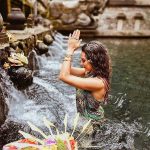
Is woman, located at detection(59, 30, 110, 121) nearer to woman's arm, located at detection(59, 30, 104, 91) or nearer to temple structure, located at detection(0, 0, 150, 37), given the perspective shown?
woman's arm, located at detection(59, 30, 104, 91)

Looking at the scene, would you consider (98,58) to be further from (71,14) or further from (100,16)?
(100,16)

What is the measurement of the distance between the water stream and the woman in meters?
0.42

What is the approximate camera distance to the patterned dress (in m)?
4.02

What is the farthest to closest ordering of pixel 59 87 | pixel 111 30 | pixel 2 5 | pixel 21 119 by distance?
pixel 111 30, pixel 2 5, pixel 59 87, pixel 21 119

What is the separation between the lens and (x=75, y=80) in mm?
3742

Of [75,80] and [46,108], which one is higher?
[75,80]

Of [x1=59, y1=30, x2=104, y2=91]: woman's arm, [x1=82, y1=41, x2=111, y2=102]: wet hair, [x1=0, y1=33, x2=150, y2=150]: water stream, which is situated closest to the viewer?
[x1=59, y1=30, x2=104, y2=91]: woman's arm

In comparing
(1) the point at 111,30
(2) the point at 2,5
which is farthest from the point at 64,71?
(1) the point at 111,30

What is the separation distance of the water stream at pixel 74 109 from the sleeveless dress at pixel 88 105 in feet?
0.96

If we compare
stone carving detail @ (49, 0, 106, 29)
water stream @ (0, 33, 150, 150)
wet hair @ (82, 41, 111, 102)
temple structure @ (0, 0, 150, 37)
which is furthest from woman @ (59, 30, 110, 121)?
stone carving detail @ (49, 0, 106, 29)

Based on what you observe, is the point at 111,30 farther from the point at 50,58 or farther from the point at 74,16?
the point at 50,58

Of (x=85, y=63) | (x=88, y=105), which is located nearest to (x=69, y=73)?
(x=85, y=63)

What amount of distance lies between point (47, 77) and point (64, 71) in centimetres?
548

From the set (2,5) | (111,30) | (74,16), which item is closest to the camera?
(2,5)
